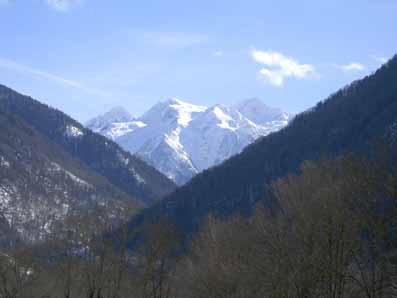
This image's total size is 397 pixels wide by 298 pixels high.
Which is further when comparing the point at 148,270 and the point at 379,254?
the point at 148,270

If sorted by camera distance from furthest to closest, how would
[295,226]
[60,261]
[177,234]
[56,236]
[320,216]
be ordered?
[56,236], [60,261], [177,234], [295,226], [320,216]

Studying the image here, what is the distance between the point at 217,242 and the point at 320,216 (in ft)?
78.3

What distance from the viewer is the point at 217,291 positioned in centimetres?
5822

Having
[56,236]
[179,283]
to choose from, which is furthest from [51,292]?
[179,283]

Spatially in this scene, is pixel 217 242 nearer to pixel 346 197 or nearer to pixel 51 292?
pixel 346 197

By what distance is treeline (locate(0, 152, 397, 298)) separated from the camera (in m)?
37.5

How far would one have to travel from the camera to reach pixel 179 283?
8169 centimetres

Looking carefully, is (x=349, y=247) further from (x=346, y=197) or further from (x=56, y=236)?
(x=56, y=236)

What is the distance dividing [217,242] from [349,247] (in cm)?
2564

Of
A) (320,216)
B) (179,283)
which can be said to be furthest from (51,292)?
(320,216)

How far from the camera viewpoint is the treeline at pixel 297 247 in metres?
37.5

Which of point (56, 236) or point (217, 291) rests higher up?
point (56, 236)

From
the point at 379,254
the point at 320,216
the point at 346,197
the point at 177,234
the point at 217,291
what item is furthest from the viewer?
the point at 177,234

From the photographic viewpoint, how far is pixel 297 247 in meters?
48.9
